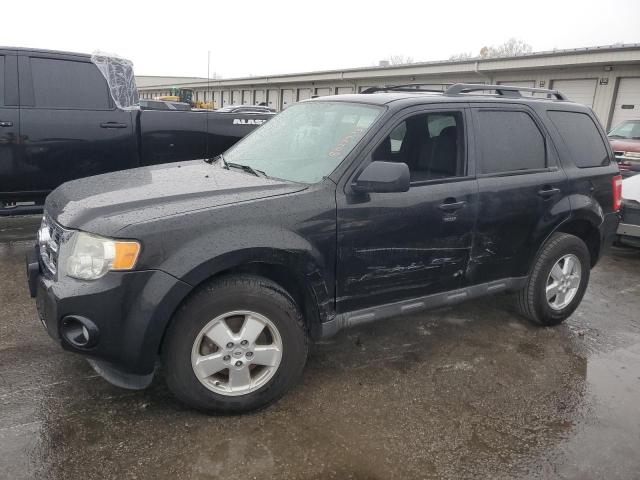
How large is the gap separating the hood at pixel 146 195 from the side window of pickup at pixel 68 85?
9.46 ft

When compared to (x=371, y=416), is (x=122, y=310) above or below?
above

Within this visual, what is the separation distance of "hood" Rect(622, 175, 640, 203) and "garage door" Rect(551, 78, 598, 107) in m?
13.7

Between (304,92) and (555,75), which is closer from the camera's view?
(555,75)

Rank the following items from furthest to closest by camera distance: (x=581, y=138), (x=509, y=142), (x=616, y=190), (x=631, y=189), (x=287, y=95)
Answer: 1. (x=287, y=95)
2. (x=631, y=189)
3. (x=616, y=190)
4. (x=581, y=138)
5. (x=509, y=142)

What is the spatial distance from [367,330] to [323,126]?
5.45 ft

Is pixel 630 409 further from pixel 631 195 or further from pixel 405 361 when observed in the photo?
pixel 631 195

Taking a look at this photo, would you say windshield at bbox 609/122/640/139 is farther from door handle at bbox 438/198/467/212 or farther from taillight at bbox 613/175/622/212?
door handle at bbox 438/198/467/212

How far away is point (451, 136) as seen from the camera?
144 inches

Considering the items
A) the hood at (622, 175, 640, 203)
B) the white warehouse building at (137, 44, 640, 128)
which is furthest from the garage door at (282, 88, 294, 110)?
the hood at (622, 175, 640, 203)

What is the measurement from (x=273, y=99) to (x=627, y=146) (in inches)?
1260

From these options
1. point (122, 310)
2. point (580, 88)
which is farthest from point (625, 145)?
point (122, 310)

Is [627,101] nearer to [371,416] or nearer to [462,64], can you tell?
[462,64]

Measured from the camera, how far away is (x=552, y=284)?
168 inches

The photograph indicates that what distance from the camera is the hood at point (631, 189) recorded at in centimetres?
634
